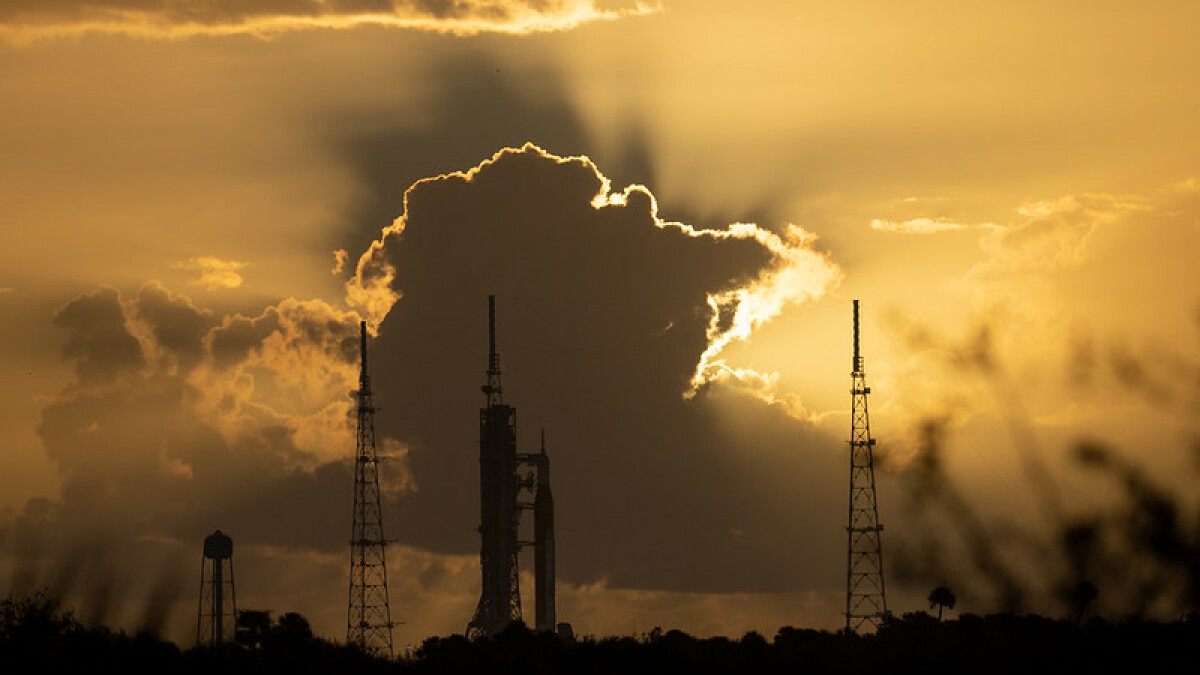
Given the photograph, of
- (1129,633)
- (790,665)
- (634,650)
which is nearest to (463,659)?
(634,650)

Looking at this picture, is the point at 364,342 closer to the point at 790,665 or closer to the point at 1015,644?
the point at 790,665

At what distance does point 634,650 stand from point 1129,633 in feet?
126

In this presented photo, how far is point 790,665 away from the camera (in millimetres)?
152375

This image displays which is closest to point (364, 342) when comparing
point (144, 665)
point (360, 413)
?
point (360, 413)

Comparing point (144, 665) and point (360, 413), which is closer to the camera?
point (144, 665)

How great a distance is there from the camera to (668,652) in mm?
159375

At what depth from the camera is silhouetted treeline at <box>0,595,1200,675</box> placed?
140375 millimetres

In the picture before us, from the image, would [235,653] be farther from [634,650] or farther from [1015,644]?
[1015,644]

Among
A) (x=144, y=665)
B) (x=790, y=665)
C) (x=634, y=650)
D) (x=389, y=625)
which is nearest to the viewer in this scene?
(x=144, y=665)

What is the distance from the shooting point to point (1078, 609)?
185 m

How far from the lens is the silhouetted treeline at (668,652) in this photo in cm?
14038

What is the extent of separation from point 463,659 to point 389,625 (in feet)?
65.5

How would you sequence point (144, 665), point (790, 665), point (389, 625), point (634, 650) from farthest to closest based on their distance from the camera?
point (389, 625)
point (634, 650)
point (790, 665)
point (144, 665)

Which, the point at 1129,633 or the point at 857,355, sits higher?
the point at 857,355
